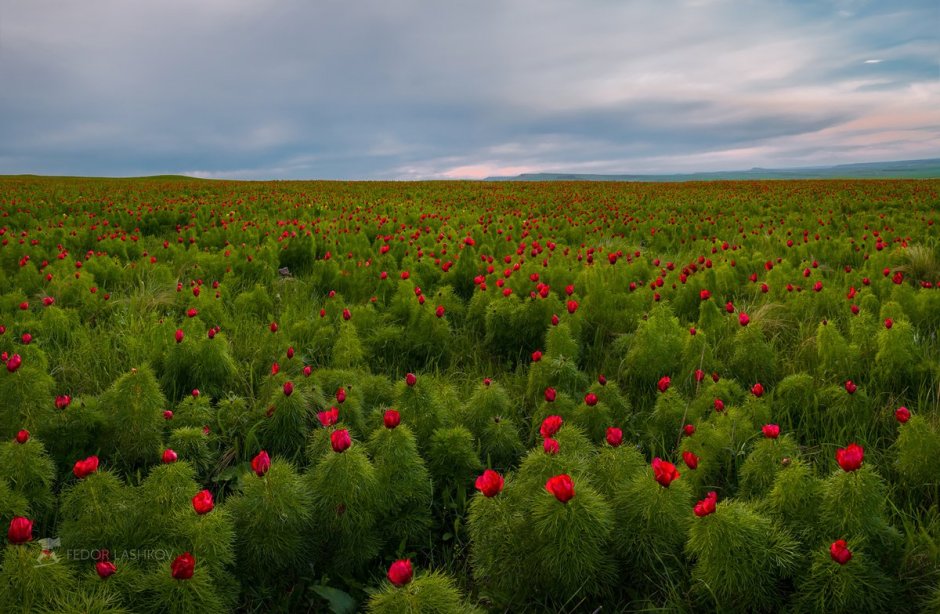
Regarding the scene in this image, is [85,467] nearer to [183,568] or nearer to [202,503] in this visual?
[202,503]

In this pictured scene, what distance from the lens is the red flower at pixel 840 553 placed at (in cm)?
172

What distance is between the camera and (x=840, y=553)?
1729 millimetres

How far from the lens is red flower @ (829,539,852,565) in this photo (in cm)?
172

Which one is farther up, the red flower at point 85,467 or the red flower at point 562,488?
the red flower at point 85,467

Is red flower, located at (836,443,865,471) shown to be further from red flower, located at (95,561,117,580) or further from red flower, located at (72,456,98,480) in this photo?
Answer: red flower, located at (72,456,98,480)

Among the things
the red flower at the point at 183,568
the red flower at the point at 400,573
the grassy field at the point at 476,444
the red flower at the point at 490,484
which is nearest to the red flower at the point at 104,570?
the grassy field at the point at 476,444

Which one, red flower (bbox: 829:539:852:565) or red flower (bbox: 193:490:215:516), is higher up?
red flower (bbox: 193:490:215:516)

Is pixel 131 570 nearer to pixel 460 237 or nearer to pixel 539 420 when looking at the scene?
pixel 539 420

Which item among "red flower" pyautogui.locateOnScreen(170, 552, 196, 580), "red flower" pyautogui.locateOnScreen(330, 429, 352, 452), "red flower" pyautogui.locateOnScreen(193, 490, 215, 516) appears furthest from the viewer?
"red flower" pyautogui.locateOnScreen(330, 429, 352, 452)

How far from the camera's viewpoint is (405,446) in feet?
7.93

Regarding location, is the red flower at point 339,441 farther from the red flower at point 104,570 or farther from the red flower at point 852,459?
the red flower at point 852,459

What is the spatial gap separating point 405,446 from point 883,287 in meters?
5.07

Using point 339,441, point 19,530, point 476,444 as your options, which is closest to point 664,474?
point 339,441

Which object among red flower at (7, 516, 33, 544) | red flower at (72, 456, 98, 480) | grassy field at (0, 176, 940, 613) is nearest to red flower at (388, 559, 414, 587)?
grassy field at (0, 176, 940, 613)
